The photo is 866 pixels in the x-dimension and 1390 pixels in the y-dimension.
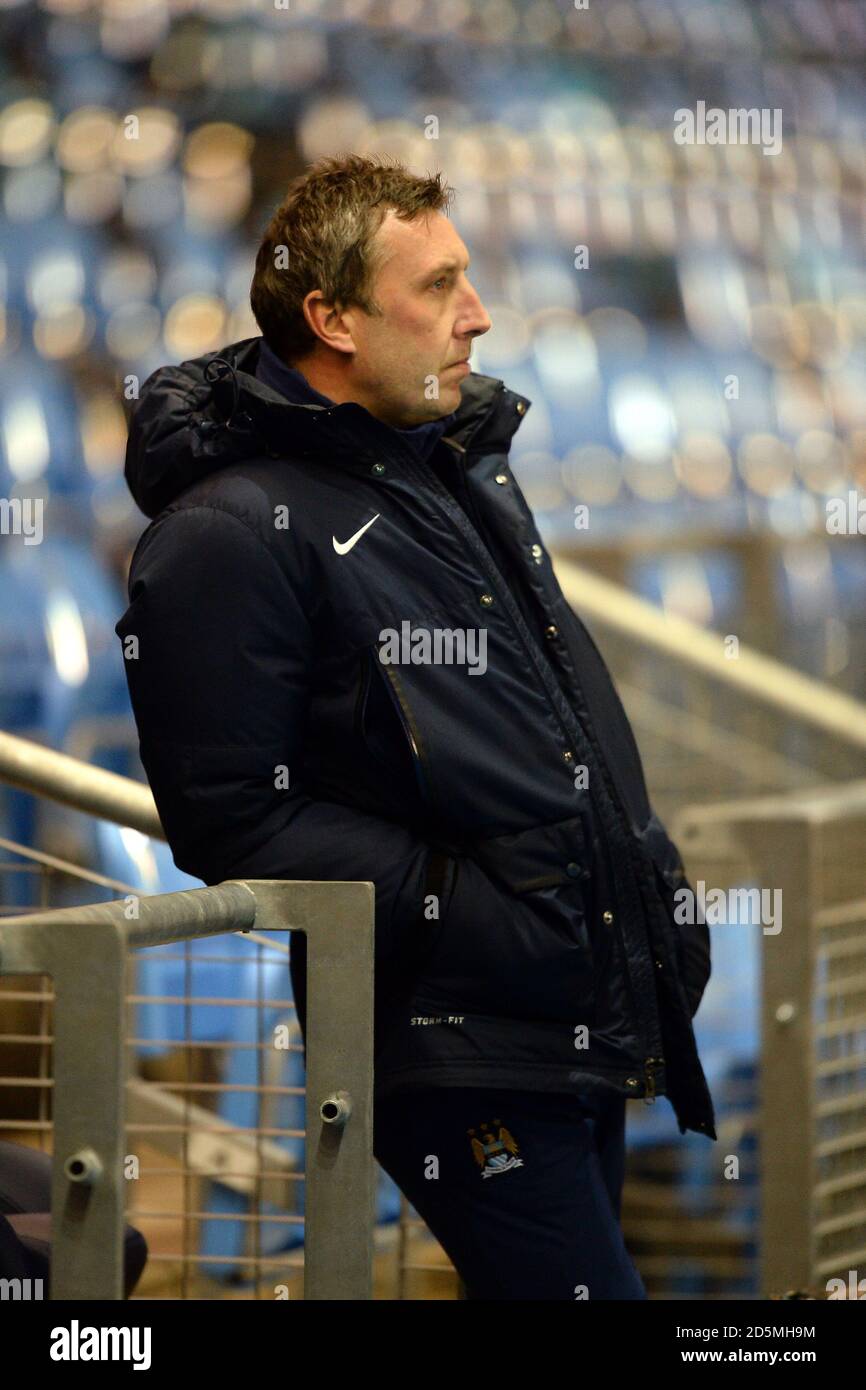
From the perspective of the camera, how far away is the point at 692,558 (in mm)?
4723

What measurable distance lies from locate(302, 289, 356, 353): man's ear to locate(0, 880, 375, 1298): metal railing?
0.42m

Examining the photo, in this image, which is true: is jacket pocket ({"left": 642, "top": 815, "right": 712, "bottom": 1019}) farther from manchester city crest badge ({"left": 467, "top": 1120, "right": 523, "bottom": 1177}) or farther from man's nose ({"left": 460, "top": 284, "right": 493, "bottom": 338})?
man's nose ({"left": 460, "top": 284, "right": 493, "bottom": 338})

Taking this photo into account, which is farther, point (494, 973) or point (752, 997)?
point (752, 997)

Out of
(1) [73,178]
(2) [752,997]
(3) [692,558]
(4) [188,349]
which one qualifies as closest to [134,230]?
(1) [73,178]

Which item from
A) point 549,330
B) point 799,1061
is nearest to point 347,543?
point 799,1061

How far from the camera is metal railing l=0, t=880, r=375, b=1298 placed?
835 millimetres

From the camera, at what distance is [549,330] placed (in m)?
5.91

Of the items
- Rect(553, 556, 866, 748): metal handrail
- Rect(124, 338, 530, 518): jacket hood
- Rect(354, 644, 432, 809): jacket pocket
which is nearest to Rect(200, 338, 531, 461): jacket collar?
Rect(124, 338, 530, 518): jacket hood

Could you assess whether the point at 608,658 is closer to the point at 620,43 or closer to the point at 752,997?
the point at 752,997

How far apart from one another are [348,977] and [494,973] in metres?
0.17

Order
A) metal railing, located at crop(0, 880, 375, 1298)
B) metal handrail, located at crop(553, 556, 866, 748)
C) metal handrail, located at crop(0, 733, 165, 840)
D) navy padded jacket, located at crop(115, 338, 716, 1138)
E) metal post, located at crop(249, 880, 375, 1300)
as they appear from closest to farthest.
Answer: metal railing, located at crop(0, 880, 375, 1298) → metal post, located at crop(249, 880, 375, 1300) → navy padded jacket, located at crop(115, 338, 716, 1138) → metal handrail, located at crop(0, 733, 165, 840) → metal handrail, located at crop(553, 556, 866, 748)

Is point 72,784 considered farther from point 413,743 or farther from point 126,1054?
point 126,1054

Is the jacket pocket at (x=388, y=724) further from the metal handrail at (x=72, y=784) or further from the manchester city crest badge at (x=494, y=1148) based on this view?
the metal handrail at (x=72, y=784)

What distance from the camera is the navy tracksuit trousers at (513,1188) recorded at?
1153 millimetres
